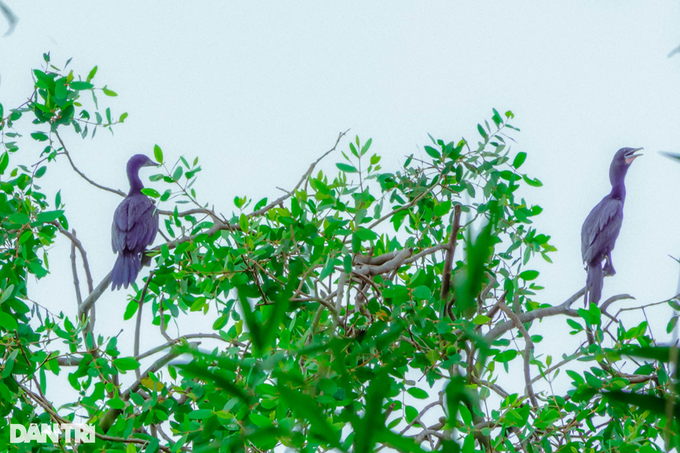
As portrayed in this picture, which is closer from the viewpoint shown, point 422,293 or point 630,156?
point 422,293

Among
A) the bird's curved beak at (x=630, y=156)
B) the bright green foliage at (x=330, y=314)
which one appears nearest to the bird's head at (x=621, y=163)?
the bird's curved beak at (x=630, y=156)

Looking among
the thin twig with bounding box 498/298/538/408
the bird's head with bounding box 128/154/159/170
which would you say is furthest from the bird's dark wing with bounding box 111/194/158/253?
the thin twig with bounding box 498/298/538/408

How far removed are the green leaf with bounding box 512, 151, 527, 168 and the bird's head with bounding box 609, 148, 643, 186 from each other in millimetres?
2851

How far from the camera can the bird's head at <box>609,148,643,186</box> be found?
4.88 metres

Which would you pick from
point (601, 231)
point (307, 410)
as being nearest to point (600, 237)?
point (601, 231)

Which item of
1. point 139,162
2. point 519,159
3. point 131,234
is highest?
point 139,162

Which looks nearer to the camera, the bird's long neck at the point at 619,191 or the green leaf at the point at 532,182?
the green leaf at the point at 532,182

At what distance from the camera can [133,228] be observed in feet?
14.0

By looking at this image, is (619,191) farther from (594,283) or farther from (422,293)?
(422,293)

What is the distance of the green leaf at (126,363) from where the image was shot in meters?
2.11

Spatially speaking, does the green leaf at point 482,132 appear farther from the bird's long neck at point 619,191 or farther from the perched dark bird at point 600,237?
the bird's long neck at point 619,191

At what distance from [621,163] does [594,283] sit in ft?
3.86

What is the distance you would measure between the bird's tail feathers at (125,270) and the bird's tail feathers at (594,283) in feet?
8.68

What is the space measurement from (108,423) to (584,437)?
1.61 metres
